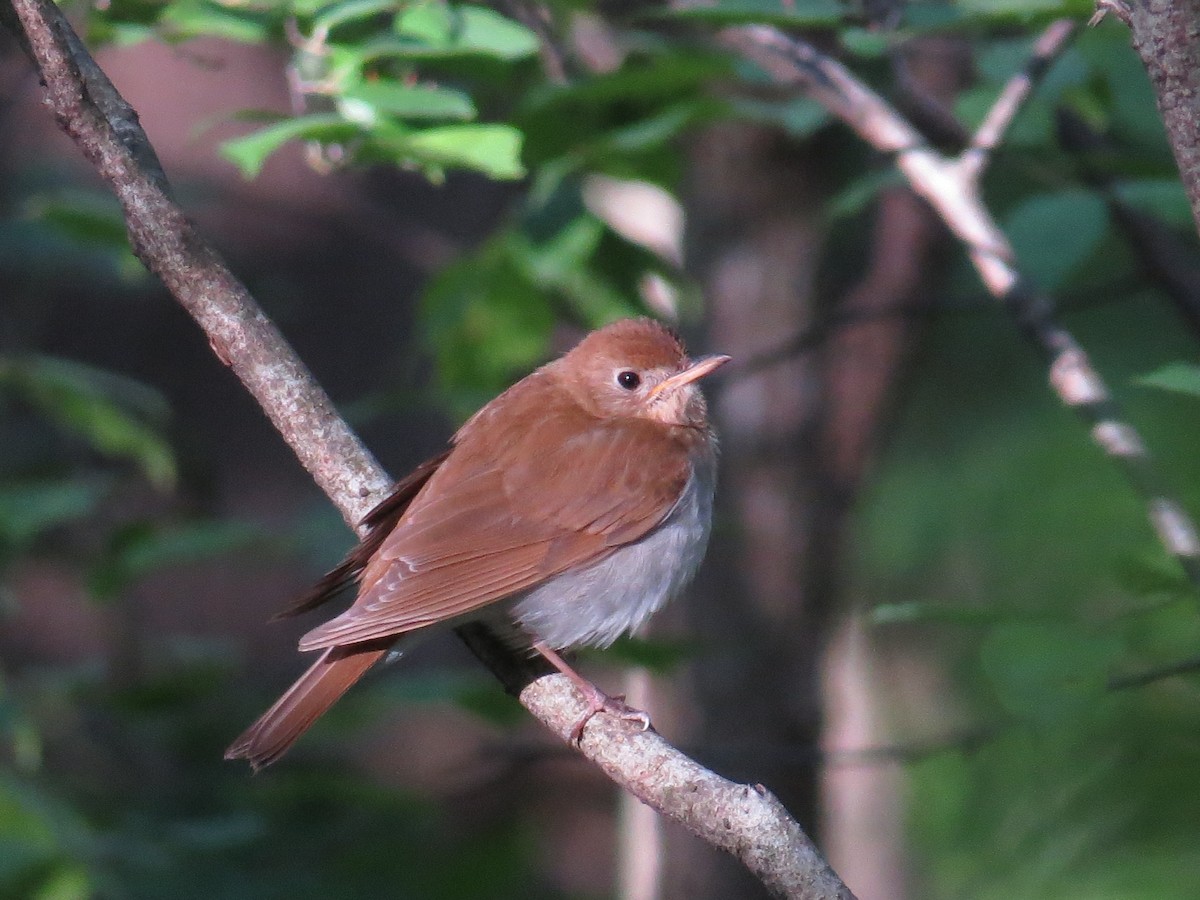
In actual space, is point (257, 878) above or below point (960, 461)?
above

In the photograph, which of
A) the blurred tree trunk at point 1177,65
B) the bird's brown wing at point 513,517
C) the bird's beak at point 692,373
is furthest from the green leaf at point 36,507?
the blurred tree trunk at point 1177,65

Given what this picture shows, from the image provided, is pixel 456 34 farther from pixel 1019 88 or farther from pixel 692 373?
pixel 1019 88

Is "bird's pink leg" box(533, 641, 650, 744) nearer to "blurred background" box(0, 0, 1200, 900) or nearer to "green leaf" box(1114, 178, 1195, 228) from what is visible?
"blurred background" box(0, 0, 1200, 900)

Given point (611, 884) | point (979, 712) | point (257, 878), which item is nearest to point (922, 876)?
point (979, 712)

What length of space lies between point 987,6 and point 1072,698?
1462 mm

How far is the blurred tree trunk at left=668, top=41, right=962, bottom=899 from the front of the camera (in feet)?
16.9

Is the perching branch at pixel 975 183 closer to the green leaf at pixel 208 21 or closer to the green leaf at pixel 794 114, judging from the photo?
the green leaf at pixel 794 114

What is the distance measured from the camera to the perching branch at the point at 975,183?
11.2 ft

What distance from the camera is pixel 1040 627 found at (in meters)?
2.62

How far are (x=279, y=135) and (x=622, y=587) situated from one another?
1484 millimetres

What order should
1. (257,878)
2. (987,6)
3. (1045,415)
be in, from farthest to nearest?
(1045,415), (257,878), (987,6)

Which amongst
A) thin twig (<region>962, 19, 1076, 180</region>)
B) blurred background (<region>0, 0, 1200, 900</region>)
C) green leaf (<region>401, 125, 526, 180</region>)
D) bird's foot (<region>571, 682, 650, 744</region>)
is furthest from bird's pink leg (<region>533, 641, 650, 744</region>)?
thin twig (<region>962, 19, 1076, 180</region>)

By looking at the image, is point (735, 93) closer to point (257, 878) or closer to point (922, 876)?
point (257, 878)

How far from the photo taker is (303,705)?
309 centimetres
